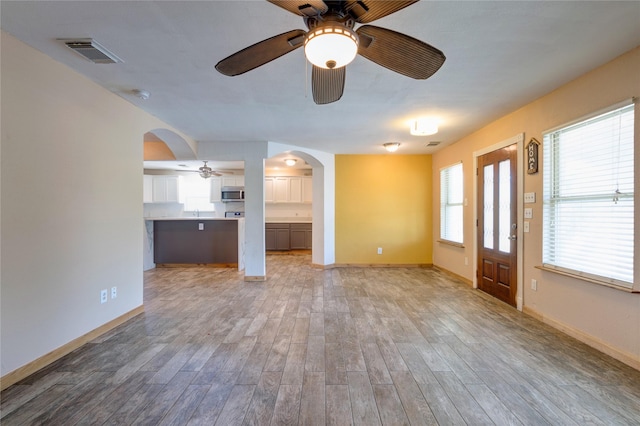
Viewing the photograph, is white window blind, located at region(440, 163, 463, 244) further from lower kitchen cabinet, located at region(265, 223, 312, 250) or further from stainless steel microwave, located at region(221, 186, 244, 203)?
stainless steel microwave, located at region(221, 186, 244, 203)

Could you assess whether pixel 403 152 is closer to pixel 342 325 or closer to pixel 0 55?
pixel 342 325

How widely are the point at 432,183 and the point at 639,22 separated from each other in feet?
13.5

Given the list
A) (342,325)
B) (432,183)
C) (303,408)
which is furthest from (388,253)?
(303,408)

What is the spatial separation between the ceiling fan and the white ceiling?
384mm

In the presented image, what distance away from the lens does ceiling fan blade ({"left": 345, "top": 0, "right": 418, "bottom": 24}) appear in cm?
120

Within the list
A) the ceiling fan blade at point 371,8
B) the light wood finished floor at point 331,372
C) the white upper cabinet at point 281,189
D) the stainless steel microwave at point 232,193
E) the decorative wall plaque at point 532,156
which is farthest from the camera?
the white upper cabinet at point 281,189

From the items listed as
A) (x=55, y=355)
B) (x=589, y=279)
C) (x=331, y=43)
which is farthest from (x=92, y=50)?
(x=589, y=279)

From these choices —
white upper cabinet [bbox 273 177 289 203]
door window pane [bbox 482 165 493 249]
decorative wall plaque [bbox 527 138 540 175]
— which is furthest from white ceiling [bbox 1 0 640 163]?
white upper cabinet [bbox 273 177 289 203]

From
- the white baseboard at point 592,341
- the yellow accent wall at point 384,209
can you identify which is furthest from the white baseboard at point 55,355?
the white baseboard at point 592,341

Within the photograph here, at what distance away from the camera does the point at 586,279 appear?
2449 mm

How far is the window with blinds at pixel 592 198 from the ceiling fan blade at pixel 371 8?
2.28m

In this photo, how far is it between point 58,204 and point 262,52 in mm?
2169

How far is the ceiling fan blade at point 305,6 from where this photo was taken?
121 cm

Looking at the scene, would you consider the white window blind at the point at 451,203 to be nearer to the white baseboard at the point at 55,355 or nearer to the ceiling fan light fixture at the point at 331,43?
the ceiling fan light fixture at the point at 331,43
